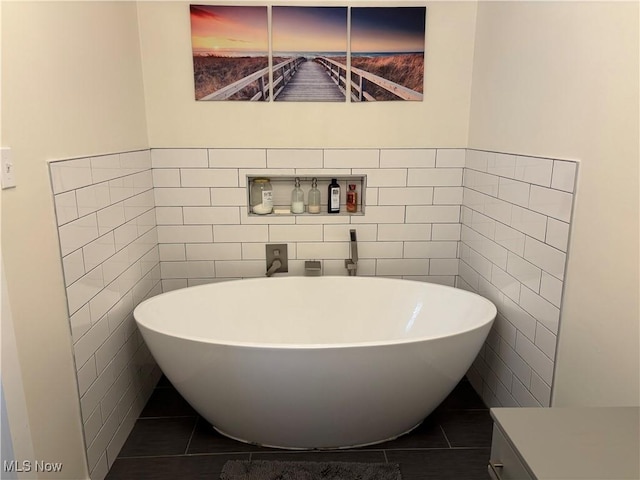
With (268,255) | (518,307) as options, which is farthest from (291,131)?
(518,307)

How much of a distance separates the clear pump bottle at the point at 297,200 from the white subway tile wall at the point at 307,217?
2.3 inches

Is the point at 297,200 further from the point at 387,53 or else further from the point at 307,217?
the point at 387,53

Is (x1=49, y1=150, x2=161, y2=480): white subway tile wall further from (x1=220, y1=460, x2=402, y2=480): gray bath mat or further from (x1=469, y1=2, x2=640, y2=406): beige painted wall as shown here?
(x1=469, y1=2, x2=640, y2=406): beige painted wall

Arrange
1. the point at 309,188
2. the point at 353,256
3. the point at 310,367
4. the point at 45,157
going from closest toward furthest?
the point at 45,157, the point at 310,367, the point at 353,256, the point at 309,188

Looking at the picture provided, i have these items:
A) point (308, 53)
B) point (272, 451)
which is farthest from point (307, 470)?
point (308, 53)

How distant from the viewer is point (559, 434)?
3.24 feet

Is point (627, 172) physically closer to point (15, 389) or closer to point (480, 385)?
point (480, 385)

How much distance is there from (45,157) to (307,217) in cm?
152

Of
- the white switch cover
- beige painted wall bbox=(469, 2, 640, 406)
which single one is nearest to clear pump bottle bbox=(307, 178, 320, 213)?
beige painted wall bbox=(469, 2, 640, 406)

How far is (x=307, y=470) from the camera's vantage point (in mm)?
2006

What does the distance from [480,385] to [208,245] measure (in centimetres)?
178

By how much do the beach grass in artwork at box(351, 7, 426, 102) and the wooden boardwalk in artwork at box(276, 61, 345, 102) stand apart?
12 centimetres

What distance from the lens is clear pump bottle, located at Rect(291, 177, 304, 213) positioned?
2818mm

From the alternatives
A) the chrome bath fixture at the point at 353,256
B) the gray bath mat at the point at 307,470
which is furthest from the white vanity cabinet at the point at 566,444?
the chrome bath fixture at the point at 353,256
